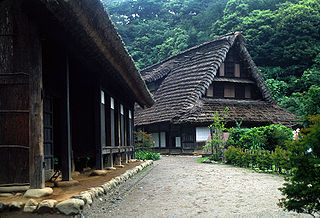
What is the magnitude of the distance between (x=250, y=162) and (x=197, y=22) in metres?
33.3

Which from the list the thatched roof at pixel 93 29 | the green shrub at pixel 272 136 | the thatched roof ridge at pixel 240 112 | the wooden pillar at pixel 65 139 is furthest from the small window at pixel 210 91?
the wooden pillar at pixel 65 139

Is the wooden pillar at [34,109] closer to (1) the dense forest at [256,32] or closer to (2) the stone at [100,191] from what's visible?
(2) the stone at [100,191]

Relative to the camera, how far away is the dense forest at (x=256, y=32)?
32.5 m

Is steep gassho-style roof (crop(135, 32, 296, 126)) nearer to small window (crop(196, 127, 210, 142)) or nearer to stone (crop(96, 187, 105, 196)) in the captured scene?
small window (crop(196, 127, 210, 142))

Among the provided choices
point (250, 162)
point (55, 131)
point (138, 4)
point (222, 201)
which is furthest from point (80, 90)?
point (138, 4)

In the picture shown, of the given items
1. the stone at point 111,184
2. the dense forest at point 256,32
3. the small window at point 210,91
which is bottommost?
the stone at point 111,184

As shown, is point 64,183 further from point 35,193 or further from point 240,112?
point 240,112

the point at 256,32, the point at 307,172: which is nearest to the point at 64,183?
the point at 307,172

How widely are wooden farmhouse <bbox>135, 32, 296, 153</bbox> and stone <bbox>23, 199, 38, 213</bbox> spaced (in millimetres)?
16424

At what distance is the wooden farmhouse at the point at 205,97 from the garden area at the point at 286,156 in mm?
5792

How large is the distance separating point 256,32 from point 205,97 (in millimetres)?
15339

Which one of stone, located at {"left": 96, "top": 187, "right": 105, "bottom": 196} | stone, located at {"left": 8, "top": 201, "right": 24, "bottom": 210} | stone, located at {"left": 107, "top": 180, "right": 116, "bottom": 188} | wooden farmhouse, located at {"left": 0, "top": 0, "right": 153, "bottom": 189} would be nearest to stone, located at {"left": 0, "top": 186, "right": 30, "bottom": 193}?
wooden farmhouse, located at {"left": 0, "top": 0, "right": 153, "bottom": 189}

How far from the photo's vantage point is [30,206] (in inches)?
168

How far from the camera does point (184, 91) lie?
75.4 feet
